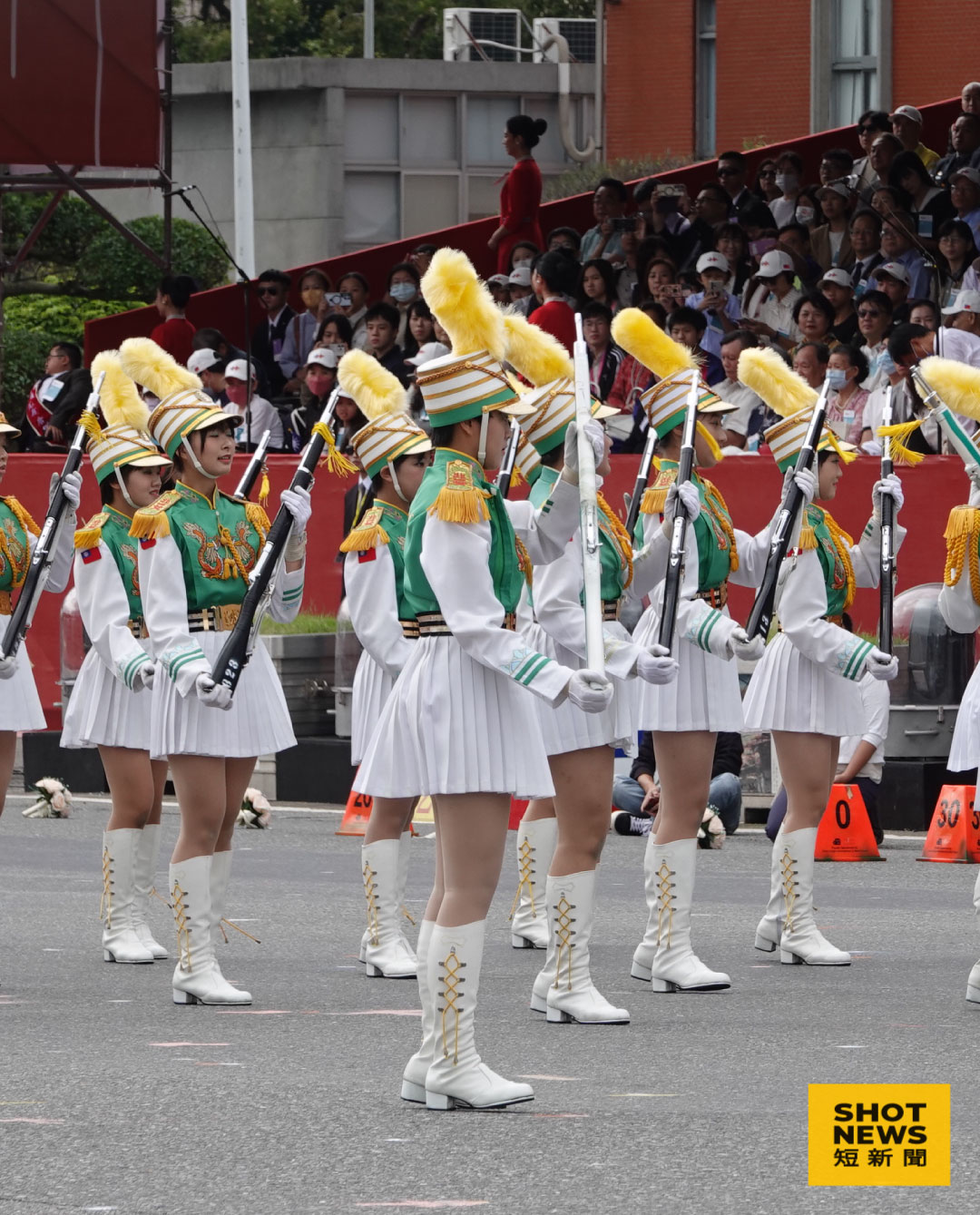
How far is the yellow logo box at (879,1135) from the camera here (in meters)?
5.25

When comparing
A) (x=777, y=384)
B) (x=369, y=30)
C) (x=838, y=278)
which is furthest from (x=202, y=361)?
(x=369, y=30)

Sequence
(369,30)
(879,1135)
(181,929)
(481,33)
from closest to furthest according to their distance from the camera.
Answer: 1. (879,1135)
2. (181,929)
3. (369,30)
4. (481,33)

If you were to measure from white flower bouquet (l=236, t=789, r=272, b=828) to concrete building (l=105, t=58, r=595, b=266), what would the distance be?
25.2 meters

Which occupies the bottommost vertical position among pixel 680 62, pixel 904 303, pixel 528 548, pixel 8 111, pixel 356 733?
pixel 356 733

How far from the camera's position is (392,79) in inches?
1559

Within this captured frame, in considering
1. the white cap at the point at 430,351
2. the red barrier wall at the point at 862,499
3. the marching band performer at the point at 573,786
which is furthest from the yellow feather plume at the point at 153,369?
the white cap at the point at 430,351

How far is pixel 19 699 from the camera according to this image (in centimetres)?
881

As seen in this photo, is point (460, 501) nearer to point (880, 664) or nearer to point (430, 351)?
point (880, 664)

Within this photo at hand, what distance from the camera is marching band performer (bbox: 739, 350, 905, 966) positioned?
897 cm

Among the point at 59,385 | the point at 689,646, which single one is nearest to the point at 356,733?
the point at 689,646

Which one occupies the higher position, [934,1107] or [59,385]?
[59,385]

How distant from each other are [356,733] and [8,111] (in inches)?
453

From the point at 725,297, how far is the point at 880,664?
10097 millimetres

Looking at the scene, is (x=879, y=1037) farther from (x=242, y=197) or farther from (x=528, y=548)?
(x=242, y=197)
